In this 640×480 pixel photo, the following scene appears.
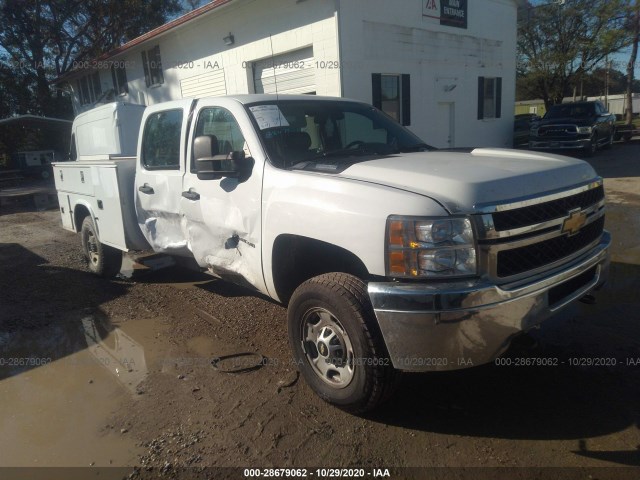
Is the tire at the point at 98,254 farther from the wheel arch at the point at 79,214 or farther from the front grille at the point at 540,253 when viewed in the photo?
the front grille at the point at 540,253

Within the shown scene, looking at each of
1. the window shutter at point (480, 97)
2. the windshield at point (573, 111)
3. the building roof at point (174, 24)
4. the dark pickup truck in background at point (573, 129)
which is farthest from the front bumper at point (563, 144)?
the building roof at point (174, 24)

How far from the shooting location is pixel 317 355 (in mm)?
3223

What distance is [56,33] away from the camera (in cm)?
2725

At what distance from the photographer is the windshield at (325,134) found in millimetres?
3609

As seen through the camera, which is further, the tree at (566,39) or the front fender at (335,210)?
the tree at (566,39)

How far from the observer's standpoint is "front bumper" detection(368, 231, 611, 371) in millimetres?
2461

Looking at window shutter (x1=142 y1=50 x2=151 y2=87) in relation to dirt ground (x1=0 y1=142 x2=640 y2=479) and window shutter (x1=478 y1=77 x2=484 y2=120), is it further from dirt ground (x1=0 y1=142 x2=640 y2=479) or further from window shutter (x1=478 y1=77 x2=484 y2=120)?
dirt ground (x1=0 y1=142 x2=640 y2=479)

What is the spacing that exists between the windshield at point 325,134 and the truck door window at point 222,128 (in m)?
0.21

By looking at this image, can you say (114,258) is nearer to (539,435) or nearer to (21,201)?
(539,435)

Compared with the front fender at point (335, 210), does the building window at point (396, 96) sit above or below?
above

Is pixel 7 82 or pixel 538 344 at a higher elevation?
pixel 7 82

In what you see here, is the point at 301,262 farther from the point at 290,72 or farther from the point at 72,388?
the point at 290,72

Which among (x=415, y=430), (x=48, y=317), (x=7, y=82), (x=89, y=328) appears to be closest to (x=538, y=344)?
(x=415, y=430)

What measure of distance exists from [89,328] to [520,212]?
164 inches
